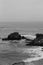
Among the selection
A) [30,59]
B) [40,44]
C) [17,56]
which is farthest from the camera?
[40,44]

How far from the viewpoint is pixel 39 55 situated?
106 feet

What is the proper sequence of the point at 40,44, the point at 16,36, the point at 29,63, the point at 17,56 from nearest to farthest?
the point at 29,63 < the point at 17,56 < the point at 40,44 < the point at 16,36

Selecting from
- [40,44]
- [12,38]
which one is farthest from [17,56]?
[12,38]

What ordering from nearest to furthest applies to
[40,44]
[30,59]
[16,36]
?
[30,59]
[40,44]
[16,36]

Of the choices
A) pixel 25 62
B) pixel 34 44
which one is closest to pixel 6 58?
pixel 25 62

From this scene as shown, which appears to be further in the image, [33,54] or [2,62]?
[33,54]

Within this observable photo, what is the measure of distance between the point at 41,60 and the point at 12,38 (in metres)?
25.7

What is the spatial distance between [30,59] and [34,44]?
42.3 feet

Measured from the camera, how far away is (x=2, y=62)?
2830cm

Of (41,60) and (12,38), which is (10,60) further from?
(12,38)

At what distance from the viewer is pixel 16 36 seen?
53750 millimetres

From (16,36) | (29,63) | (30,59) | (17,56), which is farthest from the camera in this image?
(16,36)

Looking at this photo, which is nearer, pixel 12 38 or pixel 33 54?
pixel 33 54

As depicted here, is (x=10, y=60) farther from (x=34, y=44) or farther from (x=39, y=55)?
(x=34, y=44)
